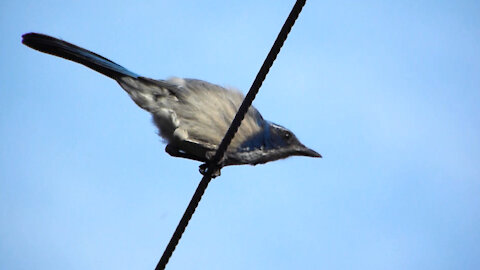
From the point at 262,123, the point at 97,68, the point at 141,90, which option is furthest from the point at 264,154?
the point at 97,68

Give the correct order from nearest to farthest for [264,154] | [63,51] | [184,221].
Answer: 1. [184,221]
2. [63,51]
3. [264,154]

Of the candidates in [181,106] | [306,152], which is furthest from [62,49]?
[306,152]

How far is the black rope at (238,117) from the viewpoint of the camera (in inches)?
136

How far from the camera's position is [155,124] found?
5.20 metres

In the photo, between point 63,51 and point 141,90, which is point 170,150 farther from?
point 63,51

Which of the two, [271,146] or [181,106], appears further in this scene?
[271,146]

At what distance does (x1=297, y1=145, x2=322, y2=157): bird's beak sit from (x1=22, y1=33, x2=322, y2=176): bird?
853 millimetres

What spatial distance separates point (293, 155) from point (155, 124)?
1.47 metres

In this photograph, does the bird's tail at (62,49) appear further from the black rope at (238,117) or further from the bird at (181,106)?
the black rope at (238,117)

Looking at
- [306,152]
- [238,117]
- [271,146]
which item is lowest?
[238,117]

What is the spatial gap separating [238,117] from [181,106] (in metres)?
1.52

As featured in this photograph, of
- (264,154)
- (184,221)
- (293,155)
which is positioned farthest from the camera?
(293,155)

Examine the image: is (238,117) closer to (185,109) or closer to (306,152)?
(185,109)

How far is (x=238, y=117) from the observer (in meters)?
3.72
